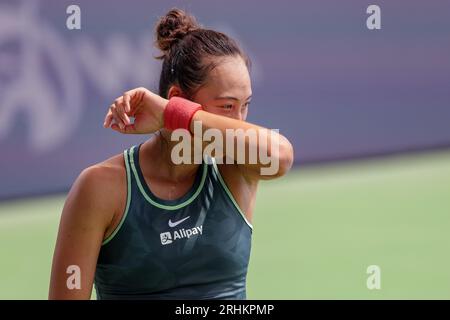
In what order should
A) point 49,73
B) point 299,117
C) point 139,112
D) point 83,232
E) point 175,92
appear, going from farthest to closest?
point 299,117 → point 49,73 → point 175,92 → point 139,112 → point 83,232

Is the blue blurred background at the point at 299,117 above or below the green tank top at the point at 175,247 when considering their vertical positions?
above

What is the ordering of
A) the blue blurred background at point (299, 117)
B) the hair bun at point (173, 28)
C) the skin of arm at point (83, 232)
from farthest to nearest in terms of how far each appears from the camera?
the blue blurred background at point (299, 117)
the hair bun at point (173, 28)
the skin of arm at point (83, 232)

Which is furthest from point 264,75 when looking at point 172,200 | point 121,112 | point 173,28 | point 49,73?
point 121,112

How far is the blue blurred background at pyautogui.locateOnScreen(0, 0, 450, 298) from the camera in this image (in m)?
5.02

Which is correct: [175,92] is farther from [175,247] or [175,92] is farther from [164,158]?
[175,247]

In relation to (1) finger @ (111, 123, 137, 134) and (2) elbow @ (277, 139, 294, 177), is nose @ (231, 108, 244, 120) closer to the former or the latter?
(2) elbow @ (277, 139, 294, 177)

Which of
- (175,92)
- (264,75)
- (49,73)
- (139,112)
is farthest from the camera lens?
(264,75)

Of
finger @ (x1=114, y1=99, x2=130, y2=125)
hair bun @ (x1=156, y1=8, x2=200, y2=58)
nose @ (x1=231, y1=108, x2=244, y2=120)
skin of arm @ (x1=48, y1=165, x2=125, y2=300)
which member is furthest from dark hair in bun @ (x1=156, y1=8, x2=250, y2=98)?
skin of arm @ (x1=48, y1=165, x2=125, y2=300)

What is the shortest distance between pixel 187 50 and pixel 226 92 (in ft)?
0.62

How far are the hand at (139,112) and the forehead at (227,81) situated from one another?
138 mm

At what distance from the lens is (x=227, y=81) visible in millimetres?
2205

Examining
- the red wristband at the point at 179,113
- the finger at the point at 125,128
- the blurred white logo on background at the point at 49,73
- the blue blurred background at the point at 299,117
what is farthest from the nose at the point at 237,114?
the blurred white logo on background at the point at 49,73

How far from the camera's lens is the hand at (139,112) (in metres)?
2.10

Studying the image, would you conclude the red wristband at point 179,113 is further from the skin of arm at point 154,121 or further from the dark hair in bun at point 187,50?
the dark hair in bun at point 187,50
